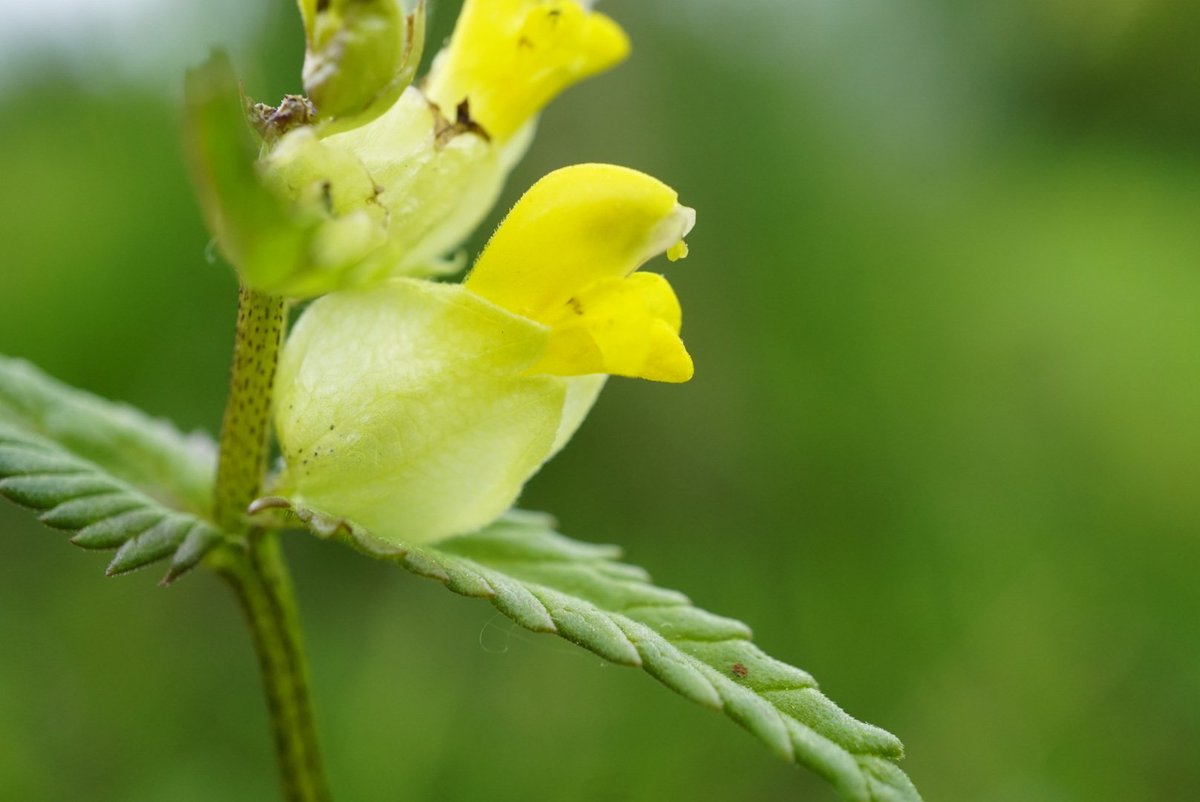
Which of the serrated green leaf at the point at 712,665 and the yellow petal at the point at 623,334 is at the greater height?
the yellow petal at the point at 623,334

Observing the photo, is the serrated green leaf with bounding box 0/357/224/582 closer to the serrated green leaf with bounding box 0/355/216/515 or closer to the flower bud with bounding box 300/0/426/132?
the serrated green leaf with bounding box 0/355/216/515

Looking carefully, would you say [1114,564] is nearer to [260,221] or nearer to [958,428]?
[958,428]

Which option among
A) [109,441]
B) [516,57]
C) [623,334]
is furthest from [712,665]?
[109,441]

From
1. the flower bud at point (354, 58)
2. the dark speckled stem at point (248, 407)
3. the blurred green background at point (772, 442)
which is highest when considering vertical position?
the flower bud at point (354, 58)

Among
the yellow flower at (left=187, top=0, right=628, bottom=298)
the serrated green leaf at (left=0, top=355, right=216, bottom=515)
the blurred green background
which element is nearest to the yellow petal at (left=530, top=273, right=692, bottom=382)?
the yellow flower at (left=187, top=0, right=628, bottom=298)

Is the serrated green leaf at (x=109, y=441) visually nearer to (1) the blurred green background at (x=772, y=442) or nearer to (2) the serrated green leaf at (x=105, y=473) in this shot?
(2) the serrated green leaf at (x=105, y=473)

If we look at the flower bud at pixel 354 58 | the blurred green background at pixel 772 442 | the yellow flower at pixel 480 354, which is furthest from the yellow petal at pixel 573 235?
the blurred green background at pixel 772 442
